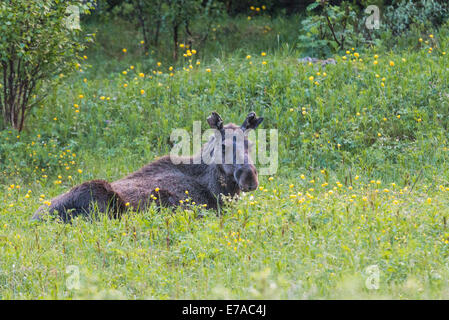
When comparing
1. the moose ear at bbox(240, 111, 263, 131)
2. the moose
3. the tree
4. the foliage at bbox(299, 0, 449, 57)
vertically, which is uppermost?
the foliage at bbox(299, 0, 449, 57)

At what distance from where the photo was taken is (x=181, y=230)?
7.46 meters

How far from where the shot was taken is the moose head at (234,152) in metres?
8.16

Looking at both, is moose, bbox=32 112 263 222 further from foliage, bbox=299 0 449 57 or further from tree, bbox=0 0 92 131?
foliage, bbox=299 0 449 57

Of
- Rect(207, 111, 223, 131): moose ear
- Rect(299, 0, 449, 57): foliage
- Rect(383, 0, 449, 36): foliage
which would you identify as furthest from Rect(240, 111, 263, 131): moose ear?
Rect(383, 0, 449, 36): foliage

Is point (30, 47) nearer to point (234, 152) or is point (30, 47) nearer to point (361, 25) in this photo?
point (234, 152)

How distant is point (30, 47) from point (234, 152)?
5.30 m

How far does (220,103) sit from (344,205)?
5.46 metres

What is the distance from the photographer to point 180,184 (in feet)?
30.0

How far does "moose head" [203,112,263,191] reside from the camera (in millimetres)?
8164

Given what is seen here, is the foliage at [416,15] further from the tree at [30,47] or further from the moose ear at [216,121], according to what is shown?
the moose ear at [216,121]

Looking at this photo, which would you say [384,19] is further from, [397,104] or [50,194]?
[50,194]

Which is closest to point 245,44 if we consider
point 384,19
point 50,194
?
point 384,19

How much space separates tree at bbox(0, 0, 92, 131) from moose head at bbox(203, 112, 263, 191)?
14.5ft

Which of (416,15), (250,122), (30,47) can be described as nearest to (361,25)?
(416,15)
